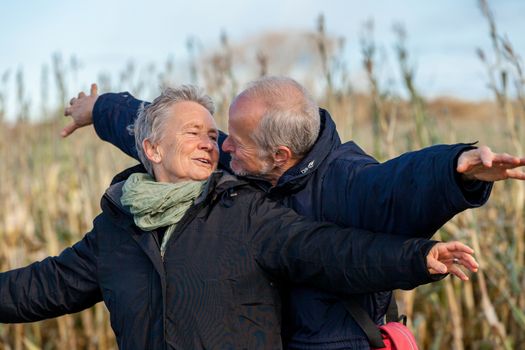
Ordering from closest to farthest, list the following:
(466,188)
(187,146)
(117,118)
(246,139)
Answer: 1. (466,188)
2. (246,139)
3. (187,146)
4. (117,118)

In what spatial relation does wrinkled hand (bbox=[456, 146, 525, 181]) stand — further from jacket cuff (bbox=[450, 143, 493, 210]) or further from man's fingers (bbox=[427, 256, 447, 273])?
man's fingers (bbox=[427, 256, 447, 273])

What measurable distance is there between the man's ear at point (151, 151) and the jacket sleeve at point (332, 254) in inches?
16.3

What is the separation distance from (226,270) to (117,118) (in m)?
0.99

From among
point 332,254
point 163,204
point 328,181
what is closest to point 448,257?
point 332,254

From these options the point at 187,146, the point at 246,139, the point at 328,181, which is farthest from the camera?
the point at 187,146

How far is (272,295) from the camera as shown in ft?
6.59

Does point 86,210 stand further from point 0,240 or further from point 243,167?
point 243,167

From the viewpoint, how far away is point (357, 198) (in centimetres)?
187

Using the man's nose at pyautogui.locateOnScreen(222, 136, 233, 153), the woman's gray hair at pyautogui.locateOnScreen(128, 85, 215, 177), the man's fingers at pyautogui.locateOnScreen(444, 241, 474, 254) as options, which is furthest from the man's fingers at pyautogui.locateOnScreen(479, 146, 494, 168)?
the woman's gray hair at pyautogui.locateOnScreen(128, 85, 215, 177)

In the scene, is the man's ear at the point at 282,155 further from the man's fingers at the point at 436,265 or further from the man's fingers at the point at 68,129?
the man's fingers at the point at 68,129

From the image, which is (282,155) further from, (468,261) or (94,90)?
(94,90)

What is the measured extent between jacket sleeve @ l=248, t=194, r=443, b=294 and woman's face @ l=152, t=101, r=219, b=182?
27 cm

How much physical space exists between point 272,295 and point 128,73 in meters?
2.94

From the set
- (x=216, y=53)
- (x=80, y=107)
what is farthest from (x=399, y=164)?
(x=216, y=53)
